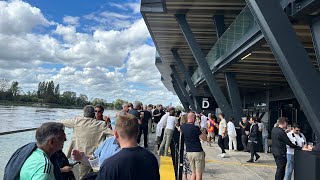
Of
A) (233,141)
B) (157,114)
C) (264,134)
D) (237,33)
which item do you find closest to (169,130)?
(237,33)

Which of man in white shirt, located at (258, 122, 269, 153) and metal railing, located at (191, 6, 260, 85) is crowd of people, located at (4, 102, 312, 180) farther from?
man in white shirt, located at (258, 122, 269, 153)

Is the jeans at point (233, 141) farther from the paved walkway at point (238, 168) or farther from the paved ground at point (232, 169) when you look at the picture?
the paved ground at point (232, 169)

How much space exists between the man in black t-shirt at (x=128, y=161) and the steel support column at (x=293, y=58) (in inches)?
268

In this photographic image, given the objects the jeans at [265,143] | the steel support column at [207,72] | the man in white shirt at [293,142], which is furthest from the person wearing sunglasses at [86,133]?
the steel support column at [207,72]

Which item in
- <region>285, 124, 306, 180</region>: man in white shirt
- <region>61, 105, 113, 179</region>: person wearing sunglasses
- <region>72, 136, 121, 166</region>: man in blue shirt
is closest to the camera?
<region>72, 136, 121, 166</region>: man in blue shirt

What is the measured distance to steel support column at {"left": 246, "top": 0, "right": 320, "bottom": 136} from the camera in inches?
341

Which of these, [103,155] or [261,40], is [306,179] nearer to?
[103,155]

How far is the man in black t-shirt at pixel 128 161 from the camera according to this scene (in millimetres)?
2691

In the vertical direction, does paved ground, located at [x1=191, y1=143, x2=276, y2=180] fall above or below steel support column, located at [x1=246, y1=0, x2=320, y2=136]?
below

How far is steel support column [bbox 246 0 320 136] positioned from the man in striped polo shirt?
7.21m

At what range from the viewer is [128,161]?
2.72m

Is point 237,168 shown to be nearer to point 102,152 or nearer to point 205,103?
point 102,152

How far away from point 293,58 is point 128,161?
24.1 ft

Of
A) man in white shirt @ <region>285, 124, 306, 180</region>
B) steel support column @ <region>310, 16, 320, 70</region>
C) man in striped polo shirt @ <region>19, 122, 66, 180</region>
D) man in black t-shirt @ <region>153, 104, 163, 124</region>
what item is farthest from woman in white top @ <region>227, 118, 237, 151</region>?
man in striped polo shirt @ <region>19, 122, 66, 180</region>
